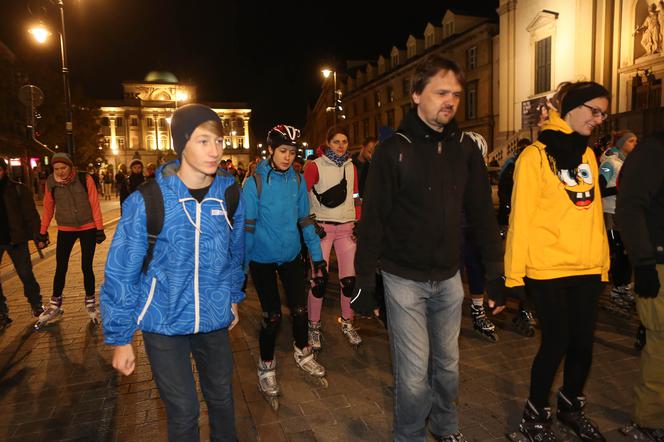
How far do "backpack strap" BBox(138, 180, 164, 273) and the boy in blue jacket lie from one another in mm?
17

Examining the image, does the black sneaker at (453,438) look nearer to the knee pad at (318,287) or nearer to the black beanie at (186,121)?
the knee pad at (318,287)

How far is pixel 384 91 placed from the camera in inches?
1929

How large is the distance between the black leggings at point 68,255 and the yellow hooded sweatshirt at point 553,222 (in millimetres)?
5160

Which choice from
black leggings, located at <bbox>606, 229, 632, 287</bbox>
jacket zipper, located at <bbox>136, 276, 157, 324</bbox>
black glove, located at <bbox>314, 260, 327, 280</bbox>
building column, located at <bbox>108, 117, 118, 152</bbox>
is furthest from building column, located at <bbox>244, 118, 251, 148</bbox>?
jacket zipper, located at <bbox>136, 276, 157, 324</bbox>

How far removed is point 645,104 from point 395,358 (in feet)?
74.2

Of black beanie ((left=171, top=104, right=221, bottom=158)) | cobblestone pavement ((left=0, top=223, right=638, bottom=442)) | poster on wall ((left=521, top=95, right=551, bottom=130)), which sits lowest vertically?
cobblestone pavement ((left=0, top=223, right=638, bottom=442))

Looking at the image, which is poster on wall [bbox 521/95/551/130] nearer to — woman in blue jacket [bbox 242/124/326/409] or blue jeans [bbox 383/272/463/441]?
woman in blue jacket [bbox 242/124/326/409]

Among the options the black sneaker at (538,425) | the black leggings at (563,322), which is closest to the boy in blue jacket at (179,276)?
the black leggings at (563,322)

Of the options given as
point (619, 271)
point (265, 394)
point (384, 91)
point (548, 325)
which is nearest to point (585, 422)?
point (548, 325)

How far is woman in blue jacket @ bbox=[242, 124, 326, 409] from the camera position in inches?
156

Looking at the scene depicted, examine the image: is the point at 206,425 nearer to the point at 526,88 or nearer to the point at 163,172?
the point at 163,172

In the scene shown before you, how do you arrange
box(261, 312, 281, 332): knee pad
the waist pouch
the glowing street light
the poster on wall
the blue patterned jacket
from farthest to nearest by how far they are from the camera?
the poster on wall < the glowing street light < the waist pouch < box(261, 312, 281, 332): knee pad < the blue patterned jacket

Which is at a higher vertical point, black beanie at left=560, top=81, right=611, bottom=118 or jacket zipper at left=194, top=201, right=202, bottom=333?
black beanie at left=560, top=81, right=611, bottom=118

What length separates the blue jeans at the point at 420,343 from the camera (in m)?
2.80
